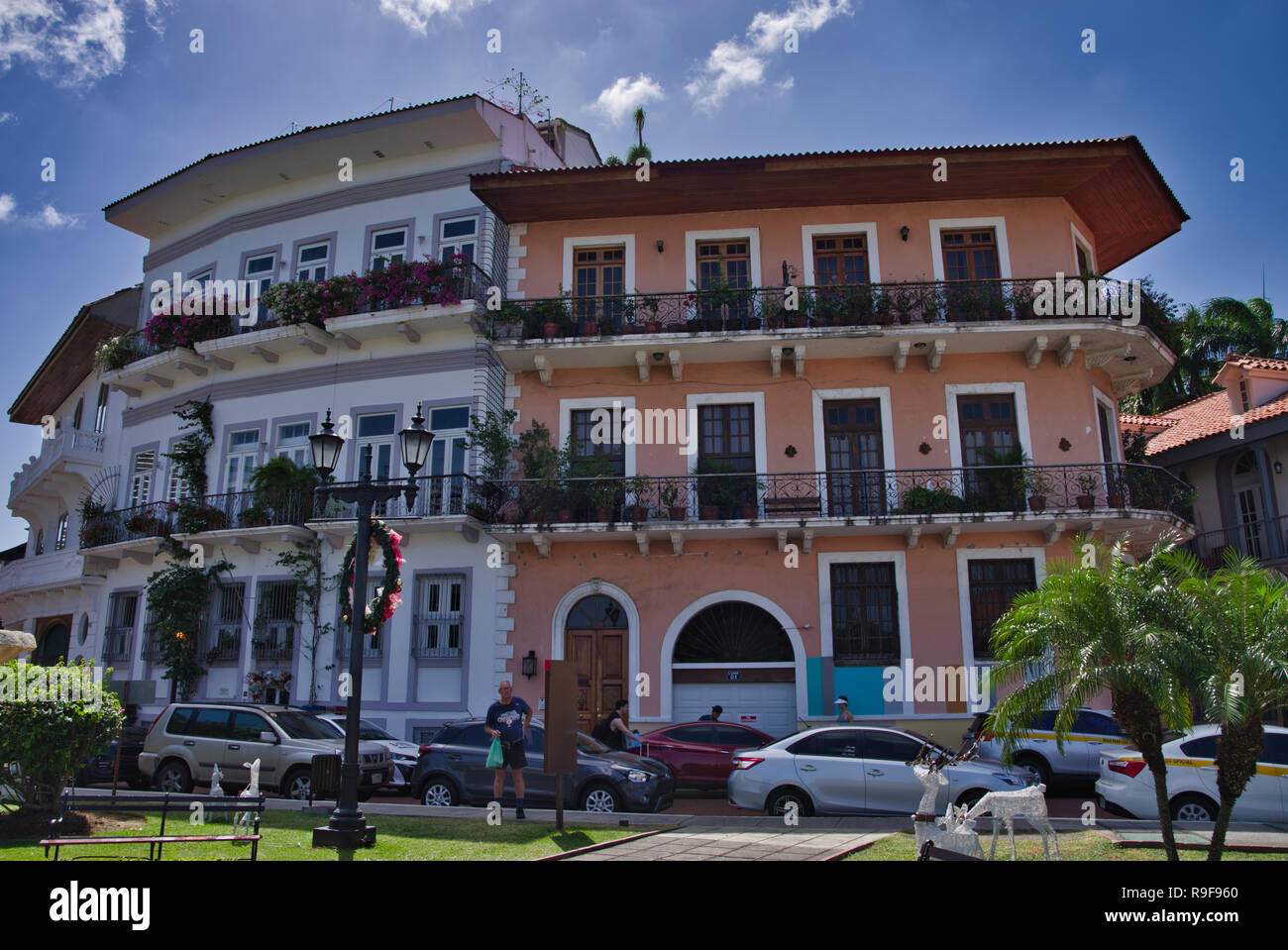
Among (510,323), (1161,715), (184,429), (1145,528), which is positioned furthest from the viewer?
(184,429)

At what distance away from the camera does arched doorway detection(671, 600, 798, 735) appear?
730 inches

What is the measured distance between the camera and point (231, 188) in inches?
953

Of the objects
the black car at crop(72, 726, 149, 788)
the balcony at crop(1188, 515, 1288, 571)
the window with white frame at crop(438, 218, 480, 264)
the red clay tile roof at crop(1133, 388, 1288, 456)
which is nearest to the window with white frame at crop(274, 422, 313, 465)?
the window with white frame at crop(438, 218, 480, 264)

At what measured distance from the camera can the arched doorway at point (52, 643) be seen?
27.6 m

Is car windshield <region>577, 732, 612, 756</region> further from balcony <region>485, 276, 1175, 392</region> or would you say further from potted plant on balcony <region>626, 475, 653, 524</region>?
balcony <region>485, 276, 1175, 392</region>

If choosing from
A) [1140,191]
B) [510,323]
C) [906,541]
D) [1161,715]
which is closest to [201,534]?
[510,323]

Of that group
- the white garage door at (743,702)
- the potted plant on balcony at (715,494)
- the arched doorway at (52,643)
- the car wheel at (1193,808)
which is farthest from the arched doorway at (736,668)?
the arched doorway at (52,643)

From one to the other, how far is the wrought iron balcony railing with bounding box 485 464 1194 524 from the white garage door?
3.39m

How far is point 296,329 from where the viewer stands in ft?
69.5

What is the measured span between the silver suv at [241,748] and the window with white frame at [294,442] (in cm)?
740

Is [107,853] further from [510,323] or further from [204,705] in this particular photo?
[510,323]

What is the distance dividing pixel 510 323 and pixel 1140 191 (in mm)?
14160

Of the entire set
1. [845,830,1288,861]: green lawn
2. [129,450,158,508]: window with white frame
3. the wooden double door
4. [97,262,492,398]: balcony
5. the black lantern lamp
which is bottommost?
[845,830,1288,861]: green lawn
